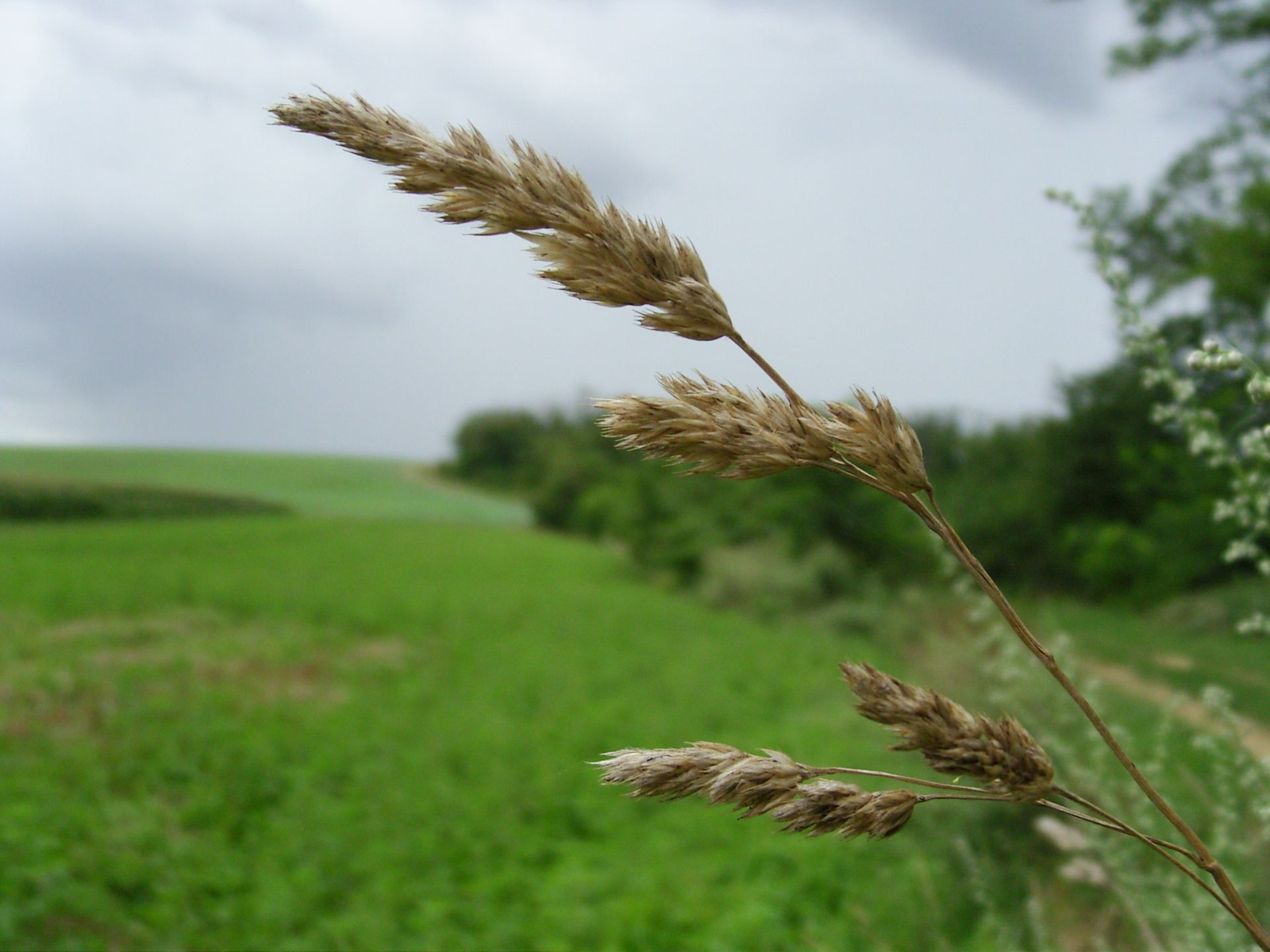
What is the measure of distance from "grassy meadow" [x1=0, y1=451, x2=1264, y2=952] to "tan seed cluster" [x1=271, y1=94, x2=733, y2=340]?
A: 15.3 inches

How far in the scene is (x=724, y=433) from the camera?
0.70 meters

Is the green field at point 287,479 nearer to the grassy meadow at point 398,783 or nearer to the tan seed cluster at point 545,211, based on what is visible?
the grassy meadow at point 398,783

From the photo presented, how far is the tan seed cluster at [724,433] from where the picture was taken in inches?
27.6

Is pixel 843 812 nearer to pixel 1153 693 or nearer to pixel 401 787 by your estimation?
pixel 401 787

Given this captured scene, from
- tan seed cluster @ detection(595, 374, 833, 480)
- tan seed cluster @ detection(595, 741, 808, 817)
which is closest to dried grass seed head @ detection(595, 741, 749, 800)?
tan seed cluster @ detection(595, 741, 808, 817)

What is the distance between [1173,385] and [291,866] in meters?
5.07

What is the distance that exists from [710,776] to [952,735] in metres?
0.18

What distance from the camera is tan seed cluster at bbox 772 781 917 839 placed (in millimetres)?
683

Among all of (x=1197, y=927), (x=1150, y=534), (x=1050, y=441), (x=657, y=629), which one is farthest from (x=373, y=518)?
(x=1197, y=927)

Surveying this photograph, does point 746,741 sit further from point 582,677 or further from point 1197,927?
point 1197,927

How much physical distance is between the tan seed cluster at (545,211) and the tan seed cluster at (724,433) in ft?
0.26

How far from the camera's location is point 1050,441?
17.1 m

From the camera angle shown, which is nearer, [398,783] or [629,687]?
[398,783]

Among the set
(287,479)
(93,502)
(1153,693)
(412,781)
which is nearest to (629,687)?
(412,781)
